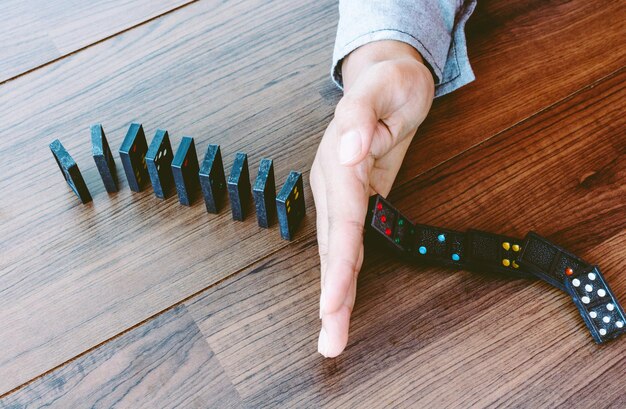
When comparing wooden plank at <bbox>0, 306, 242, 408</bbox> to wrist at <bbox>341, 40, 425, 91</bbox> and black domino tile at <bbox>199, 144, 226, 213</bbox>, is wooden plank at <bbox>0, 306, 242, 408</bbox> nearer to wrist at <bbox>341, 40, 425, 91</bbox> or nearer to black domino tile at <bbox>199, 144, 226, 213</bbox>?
black domino tile at <bbox>199, 144, 226, 213</bbox>

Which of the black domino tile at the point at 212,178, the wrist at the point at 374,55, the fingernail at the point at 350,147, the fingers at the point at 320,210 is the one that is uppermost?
the fingernail at the point at 350,147

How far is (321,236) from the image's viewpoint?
2.94ft

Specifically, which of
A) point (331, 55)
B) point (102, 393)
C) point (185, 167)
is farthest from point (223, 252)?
point (331, 55)

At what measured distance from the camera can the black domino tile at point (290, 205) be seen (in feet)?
Answer: 2.86

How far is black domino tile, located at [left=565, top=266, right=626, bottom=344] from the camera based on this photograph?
83 centimetres

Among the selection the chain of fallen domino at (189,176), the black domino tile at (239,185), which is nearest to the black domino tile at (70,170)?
the chain of fallen domino at (189,176)

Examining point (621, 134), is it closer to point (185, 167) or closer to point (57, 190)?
point (185, 167)

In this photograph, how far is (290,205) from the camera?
2.91 ft

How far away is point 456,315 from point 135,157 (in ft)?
1.74

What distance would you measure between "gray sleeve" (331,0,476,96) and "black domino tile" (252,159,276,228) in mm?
258

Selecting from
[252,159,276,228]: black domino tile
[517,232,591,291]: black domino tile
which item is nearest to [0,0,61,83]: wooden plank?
[252,159,276,228]: black domino tile

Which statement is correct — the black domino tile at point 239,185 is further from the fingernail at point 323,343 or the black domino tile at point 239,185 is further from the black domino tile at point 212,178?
the fingernail at point 323,343

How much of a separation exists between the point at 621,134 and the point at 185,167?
720 mm

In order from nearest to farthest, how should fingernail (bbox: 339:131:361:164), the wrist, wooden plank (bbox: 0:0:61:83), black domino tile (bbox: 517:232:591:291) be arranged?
1. fingernail (bbox: 339:131:361:164)
2. black domino tile (bbox: 517:232:591:291)
3. the wrist
4. wooden plank (bbox: 0:0:61:83)
